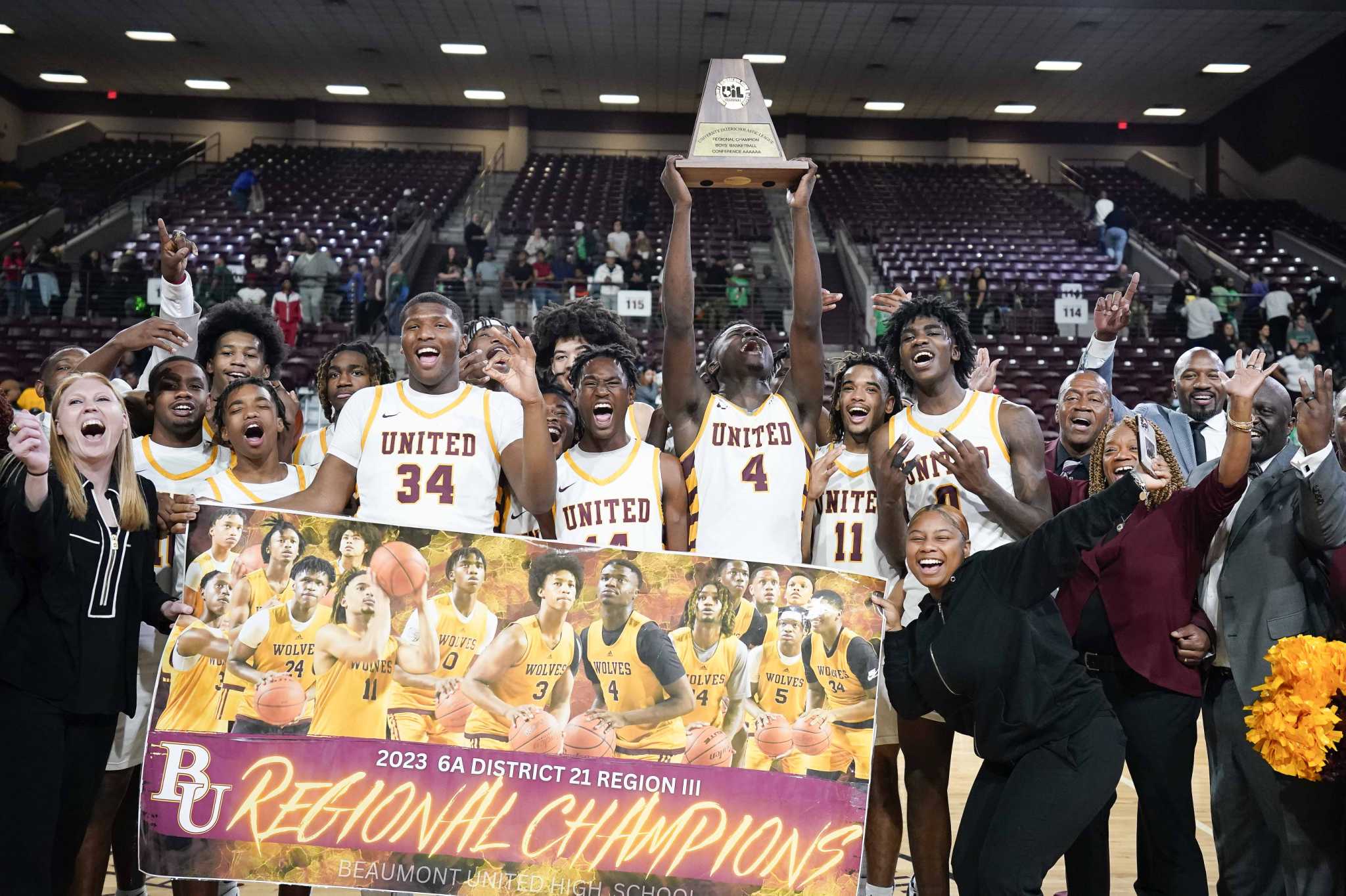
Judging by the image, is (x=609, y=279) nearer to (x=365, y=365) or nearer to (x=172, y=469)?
(x=365, y=365)

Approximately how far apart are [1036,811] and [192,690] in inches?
94.3

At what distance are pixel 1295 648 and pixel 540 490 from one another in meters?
2.18

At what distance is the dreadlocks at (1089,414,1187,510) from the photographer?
3.69 m

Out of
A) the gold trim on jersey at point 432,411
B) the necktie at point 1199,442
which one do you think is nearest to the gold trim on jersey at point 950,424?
the necktie at point 1199,442

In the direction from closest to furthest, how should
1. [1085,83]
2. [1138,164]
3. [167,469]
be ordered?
[167,469] → [1085,83] → [1138,164]

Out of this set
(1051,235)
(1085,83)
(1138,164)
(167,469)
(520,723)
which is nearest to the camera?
(520,723)

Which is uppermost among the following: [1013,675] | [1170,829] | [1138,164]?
[1138,164]

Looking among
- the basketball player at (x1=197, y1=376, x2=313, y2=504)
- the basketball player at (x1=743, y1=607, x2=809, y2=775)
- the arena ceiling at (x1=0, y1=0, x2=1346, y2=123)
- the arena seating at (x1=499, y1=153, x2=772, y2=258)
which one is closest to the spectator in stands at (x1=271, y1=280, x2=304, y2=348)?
the arena seating at (x1=499, y1=153, x2=772, y2=258)

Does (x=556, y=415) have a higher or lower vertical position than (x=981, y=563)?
higher

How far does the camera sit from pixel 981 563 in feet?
10.9

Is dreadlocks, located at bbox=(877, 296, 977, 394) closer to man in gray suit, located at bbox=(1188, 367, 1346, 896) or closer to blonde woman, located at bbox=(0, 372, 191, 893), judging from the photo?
man in gray suit, located at bbox=(1188, 367, 1346, 896)

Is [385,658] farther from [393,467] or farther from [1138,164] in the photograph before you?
[1138,164]

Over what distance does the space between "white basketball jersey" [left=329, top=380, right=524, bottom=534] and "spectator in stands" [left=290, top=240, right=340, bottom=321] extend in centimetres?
1113

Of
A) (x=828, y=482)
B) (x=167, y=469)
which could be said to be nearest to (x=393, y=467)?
(x=167, y=469)
